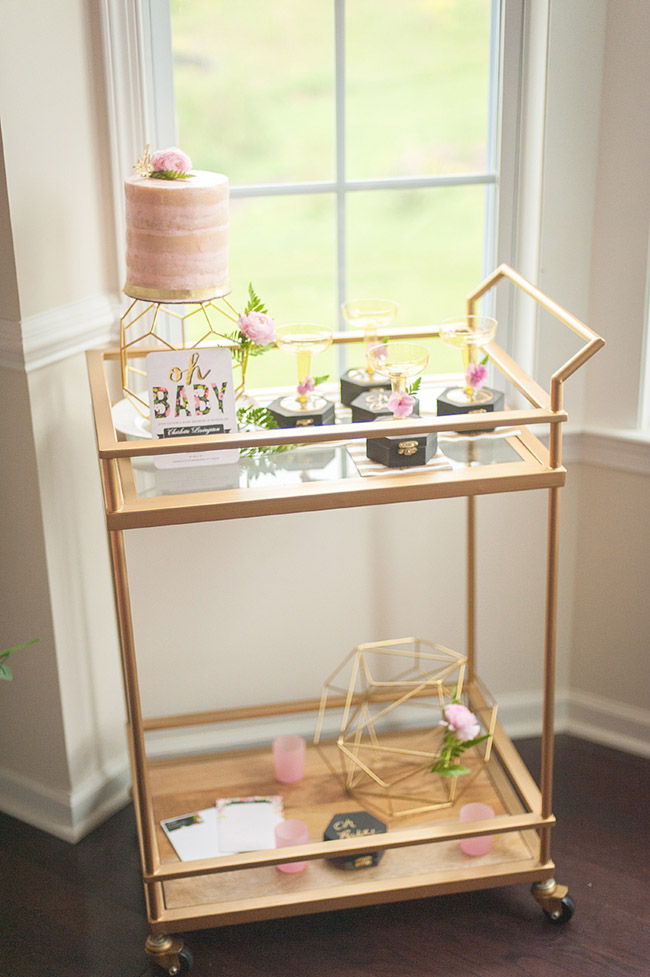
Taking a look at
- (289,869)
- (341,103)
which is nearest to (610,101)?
(341,103)

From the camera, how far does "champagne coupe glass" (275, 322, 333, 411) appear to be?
1800mm

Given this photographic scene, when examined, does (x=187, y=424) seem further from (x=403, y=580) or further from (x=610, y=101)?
(x=610, y=101)

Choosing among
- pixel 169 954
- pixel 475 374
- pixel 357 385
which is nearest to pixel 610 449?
pixel 475 374

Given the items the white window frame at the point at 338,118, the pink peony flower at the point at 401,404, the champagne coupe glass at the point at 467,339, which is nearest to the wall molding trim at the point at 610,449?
the white window frame at the point at 338,118

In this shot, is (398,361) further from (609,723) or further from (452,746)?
(609,723)

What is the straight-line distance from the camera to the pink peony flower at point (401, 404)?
166cm

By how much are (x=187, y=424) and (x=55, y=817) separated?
1058 mm

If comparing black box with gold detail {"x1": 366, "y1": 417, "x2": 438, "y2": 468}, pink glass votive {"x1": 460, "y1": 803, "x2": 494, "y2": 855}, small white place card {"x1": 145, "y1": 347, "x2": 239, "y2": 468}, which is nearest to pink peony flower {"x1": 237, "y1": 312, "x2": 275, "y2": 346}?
small white place card {"x1": 145, "y1": 347, "x2": 239, "y2": 468}

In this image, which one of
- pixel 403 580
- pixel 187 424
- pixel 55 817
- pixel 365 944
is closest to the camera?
pixel 187 424

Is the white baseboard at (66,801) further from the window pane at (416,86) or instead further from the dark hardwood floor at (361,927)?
the window pane at (416,86)

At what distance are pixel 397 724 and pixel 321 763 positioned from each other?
0.27m

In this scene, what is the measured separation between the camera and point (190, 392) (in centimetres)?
159

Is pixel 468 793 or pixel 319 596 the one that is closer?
pixel 468 793

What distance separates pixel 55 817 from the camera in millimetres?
2174
